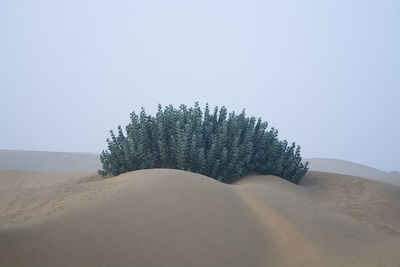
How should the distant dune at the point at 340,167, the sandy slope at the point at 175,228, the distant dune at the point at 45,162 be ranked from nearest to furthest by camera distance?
the sandy slope at the point at 175,228 < the distant dune at the point at 45,162 < the distant dune at the point at 340,167

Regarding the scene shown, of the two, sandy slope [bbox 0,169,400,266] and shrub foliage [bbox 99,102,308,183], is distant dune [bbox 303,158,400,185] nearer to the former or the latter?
shrub foliage [bbox 99,102,308,183]

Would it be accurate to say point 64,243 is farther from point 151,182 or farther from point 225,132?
point 225,132

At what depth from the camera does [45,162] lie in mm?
19219

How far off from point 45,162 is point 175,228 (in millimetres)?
17769

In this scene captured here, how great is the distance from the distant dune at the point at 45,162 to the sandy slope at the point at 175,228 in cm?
1406

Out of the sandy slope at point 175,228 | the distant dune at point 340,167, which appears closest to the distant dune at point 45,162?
the distant dune at point 340,167

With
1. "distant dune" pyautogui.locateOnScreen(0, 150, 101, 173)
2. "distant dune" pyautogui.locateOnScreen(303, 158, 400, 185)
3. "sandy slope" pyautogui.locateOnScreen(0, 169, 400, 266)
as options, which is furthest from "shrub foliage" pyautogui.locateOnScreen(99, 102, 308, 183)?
"distant dune" pyautogui.locateOnScreen(303, 158, 400, 185)

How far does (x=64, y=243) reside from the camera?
2.72 meters

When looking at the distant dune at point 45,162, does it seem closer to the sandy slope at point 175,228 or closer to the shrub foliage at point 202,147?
the shrub foliage at point 202,147

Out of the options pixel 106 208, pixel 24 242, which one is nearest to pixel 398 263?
pixel 106 208

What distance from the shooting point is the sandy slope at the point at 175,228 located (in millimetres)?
2738

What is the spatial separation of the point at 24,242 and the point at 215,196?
2.15 m

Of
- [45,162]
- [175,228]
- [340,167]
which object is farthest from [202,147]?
[340,167]

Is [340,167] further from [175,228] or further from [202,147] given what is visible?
[175,228]
